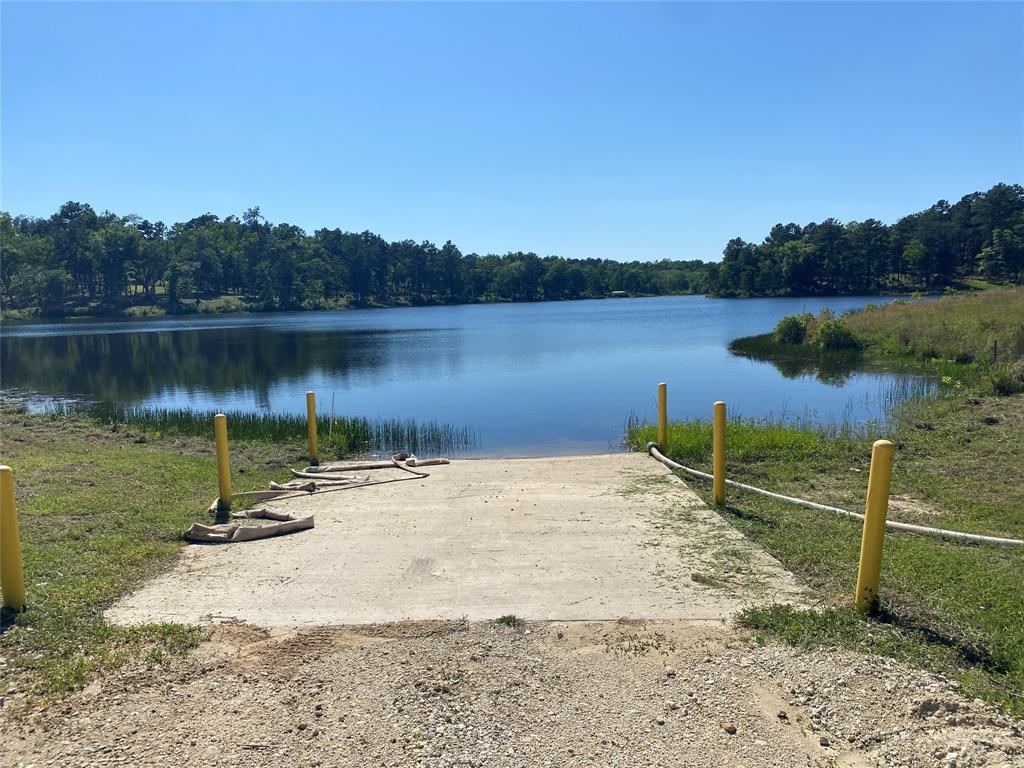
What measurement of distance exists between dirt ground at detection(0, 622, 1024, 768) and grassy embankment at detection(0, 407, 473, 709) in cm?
46

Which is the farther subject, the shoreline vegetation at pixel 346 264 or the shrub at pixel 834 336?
the shoreline vegetation at pixel 346 264

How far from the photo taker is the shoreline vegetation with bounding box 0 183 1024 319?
4045 inches

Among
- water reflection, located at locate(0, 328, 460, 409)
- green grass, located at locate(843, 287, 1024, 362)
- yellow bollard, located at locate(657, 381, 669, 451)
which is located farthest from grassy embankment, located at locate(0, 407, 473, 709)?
green grass, located at locate(843, 287, 1024, 362)

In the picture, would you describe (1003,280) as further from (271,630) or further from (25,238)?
(25,238)

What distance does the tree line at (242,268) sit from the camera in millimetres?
107625

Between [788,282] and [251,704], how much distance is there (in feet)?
387

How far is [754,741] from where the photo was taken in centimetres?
373

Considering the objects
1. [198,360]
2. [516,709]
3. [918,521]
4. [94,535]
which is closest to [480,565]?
[516,709]

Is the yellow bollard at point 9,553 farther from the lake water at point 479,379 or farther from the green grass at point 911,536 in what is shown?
the lake water at point 479,379

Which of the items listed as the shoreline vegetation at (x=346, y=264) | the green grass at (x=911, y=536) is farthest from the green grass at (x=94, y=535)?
the shoreline vegetation at (x=346, y=264)

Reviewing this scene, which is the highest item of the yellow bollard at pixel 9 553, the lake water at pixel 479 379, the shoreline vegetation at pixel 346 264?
the shoreline vegetation at pixel 346 264

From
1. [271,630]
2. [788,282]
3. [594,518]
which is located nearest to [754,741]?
[271,630]

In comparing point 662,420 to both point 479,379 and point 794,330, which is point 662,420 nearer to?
point 479,379

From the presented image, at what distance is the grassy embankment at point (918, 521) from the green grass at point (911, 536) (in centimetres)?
1
